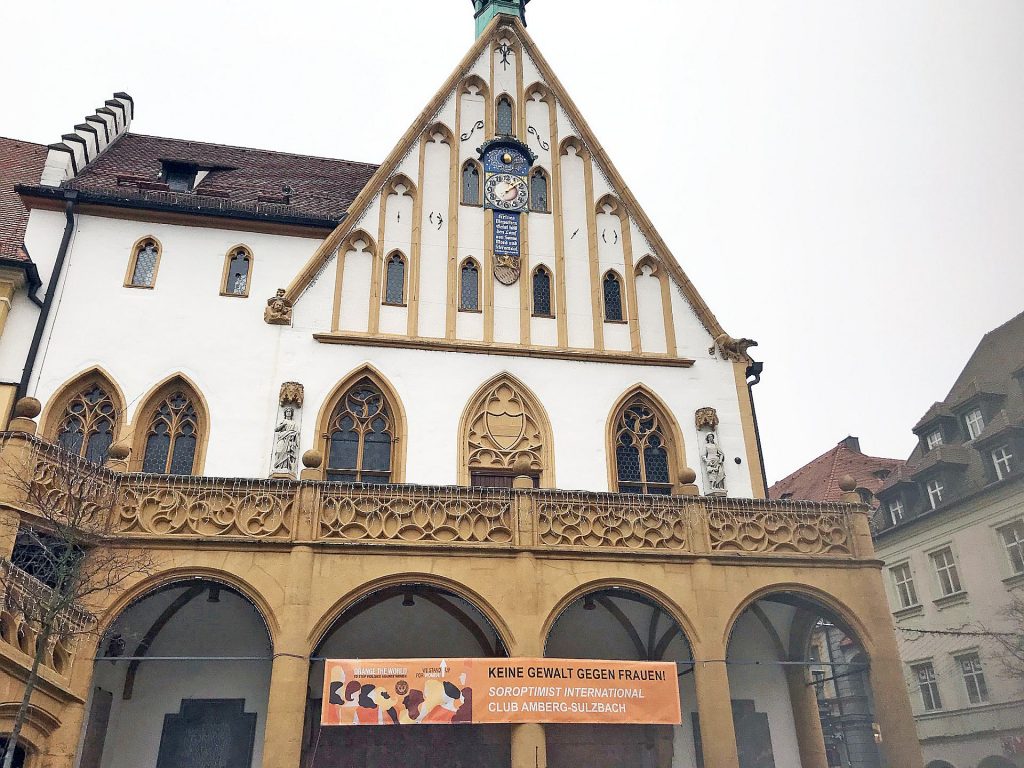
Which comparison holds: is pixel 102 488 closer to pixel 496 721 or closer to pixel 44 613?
pixel 44 613

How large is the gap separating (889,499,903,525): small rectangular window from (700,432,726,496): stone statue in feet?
62.0

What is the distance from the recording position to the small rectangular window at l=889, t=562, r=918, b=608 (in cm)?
3316

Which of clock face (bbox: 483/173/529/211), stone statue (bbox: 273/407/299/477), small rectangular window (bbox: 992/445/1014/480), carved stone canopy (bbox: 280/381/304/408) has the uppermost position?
clock face (bbox: 483/173/529/211)

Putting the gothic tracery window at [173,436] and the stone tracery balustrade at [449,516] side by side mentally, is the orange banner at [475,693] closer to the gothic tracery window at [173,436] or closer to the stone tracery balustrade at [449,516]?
the stone tracery balustrade at [449,516]

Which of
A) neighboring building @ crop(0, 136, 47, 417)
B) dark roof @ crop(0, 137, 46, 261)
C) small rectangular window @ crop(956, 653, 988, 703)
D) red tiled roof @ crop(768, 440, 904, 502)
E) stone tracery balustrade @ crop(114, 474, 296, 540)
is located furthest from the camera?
red tiled roof @ crop(768, 440, 904, 502)

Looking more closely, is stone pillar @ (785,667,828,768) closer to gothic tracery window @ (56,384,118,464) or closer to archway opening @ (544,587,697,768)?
archway opening @ (544,587,697,768)

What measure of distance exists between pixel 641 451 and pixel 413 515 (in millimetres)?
6536

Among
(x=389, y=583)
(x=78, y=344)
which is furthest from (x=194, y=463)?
(x=389, y=583)

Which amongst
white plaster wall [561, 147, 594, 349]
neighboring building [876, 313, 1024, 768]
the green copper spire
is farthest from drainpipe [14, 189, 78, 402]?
neighboring building [876, 313, 1024, 768]

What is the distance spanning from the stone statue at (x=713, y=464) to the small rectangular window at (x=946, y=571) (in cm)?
1675

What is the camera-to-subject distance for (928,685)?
31.3 meters

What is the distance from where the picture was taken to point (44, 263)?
62.3 feet

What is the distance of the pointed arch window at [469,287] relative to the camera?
65.5 ft

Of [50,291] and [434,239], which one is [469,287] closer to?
[434,239]
